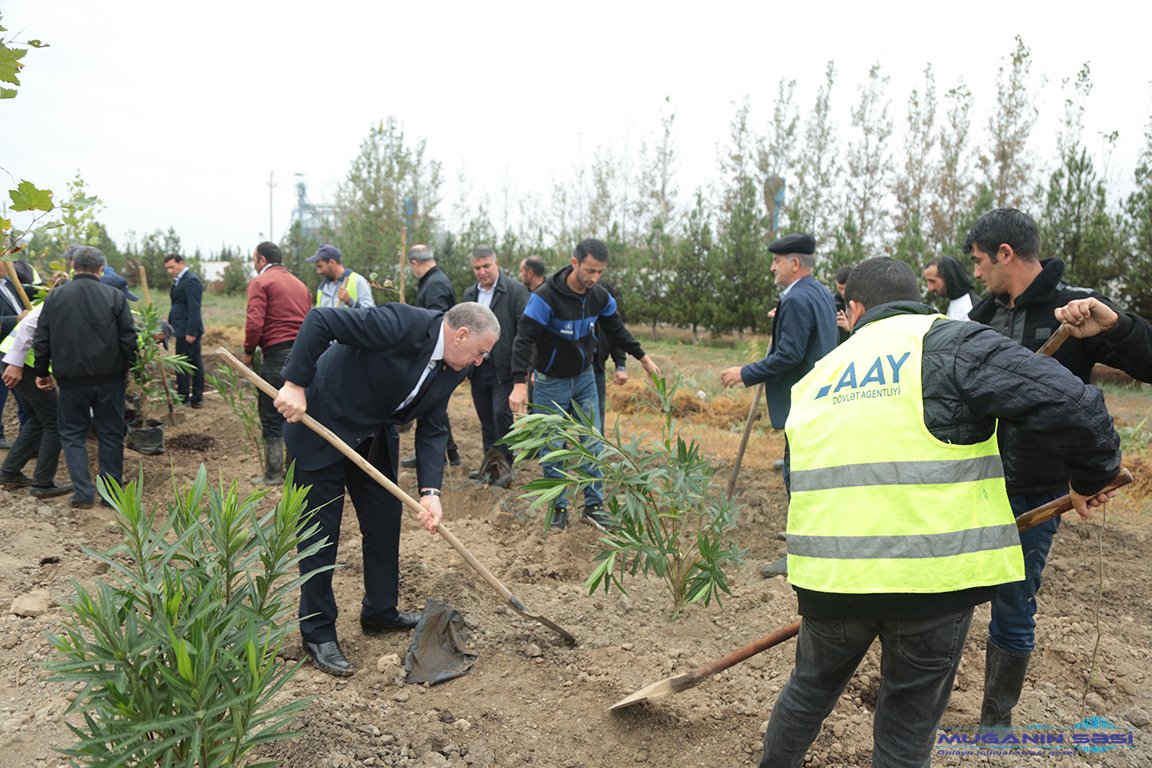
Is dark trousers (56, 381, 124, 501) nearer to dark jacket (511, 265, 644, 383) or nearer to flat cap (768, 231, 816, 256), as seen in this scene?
dark jacket (511, 265, 644, 383)

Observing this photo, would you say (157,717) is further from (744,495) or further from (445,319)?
(744,495)

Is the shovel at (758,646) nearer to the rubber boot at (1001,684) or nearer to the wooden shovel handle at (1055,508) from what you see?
the wooden shovel handle at (1055,508)

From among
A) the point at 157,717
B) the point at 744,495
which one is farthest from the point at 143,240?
the point at 157,717

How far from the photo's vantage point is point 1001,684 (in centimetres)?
312

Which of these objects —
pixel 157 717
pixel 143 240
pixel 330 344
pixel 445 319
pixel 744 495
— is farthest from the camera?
pixel 143 240

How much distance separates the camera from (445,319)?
11.9 ft

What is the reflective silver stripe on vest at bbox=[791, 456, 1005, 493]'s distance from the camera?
82.0 inches

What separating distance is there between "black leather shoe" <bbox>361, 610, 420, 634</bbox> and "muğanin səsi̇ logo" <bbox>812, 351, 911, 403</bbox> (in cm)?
271

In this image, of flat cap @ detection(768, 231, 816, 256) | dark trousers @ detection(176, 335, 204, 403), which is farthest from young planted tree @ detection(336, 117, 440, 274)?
flat cap @ detection(768, 231, 816, 256)

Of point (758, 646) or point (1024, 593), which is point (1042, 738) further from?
point (758, 646)

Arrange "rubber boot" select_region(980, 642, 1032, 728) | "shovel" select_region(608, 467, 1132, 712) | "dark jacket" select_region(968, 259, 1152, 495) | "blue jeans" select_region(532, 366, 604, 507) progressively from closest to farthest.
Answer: "shovel" select_region(608, 467, 1132, 712) → "dark jacket" select_region(968, 259, 1152, 495) → "rubber boot" select_region(980, 642, 1032, 728) → "blue jeans" select_region(532, 366, 604, 507)

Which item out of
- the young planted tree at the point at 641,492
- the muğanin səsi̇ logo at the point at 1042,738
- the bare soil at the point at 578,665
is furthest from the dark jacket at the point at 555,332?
the muğanin səsi̇ logo at the point at 1042,738

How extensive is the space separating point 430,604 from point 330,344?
1.38m

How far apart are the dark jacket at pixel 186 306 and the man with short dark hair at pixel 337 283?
2.60m
